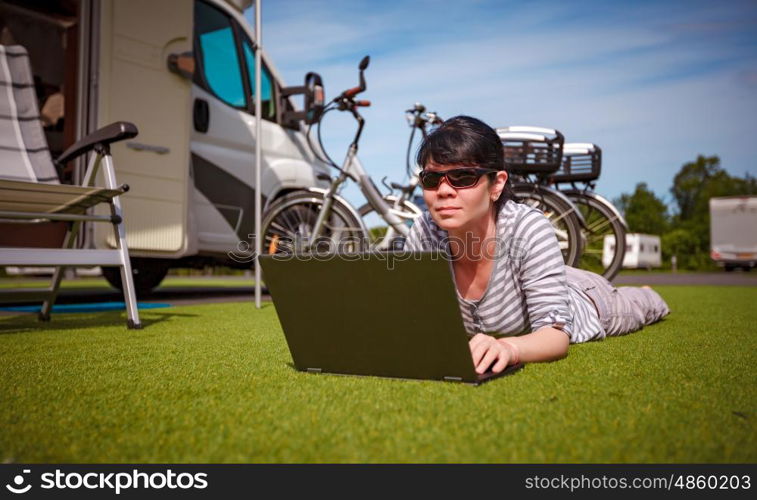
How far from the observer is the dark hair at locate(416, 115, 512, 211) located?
6.23 ft

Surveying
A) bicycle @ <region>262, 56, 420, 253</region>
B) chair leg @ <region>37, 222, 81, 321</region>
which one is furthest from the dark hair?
bicycle @ <region>262, 56, 420, 253</region>

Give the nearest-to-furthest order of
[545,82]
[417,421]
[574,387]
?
1. [417,421]
2. [574,387]
3. [545,82]

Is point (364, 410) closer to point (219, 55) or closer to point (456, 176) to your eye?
point (456, 176)

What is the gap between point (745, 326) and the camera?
125 inches

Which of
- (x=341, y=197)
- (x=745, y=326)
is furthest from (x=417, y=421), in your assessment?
(x=341, y=197)

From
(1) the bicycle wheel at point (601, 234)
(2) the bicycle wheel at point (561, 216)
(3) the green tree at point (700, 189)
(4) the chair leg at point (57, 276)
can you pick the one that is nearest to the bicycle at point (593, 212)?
(1) the bicycle wheel at point (601, 234)

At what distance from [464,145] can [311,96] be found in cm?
390

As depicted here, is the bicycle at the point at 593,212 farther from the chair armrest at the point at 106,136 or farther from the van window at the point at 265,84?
the chair armrest at the point at 106,136

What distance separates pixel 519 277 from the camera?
2.08m

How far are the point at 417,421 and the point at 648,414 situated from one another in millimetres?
503

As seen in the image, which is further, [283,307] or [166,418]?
[283,307]

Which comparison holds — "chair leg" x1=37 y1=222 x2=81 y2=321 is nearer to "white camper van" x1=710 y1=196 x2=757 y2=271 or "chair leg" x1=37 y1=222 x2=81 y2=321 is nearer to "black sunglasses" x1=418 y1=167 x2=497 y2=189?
"black sunglasses" x1=418 y1=167 x2=497 y2=189

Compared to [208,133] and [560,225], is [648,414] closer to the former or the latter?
[560,225]
